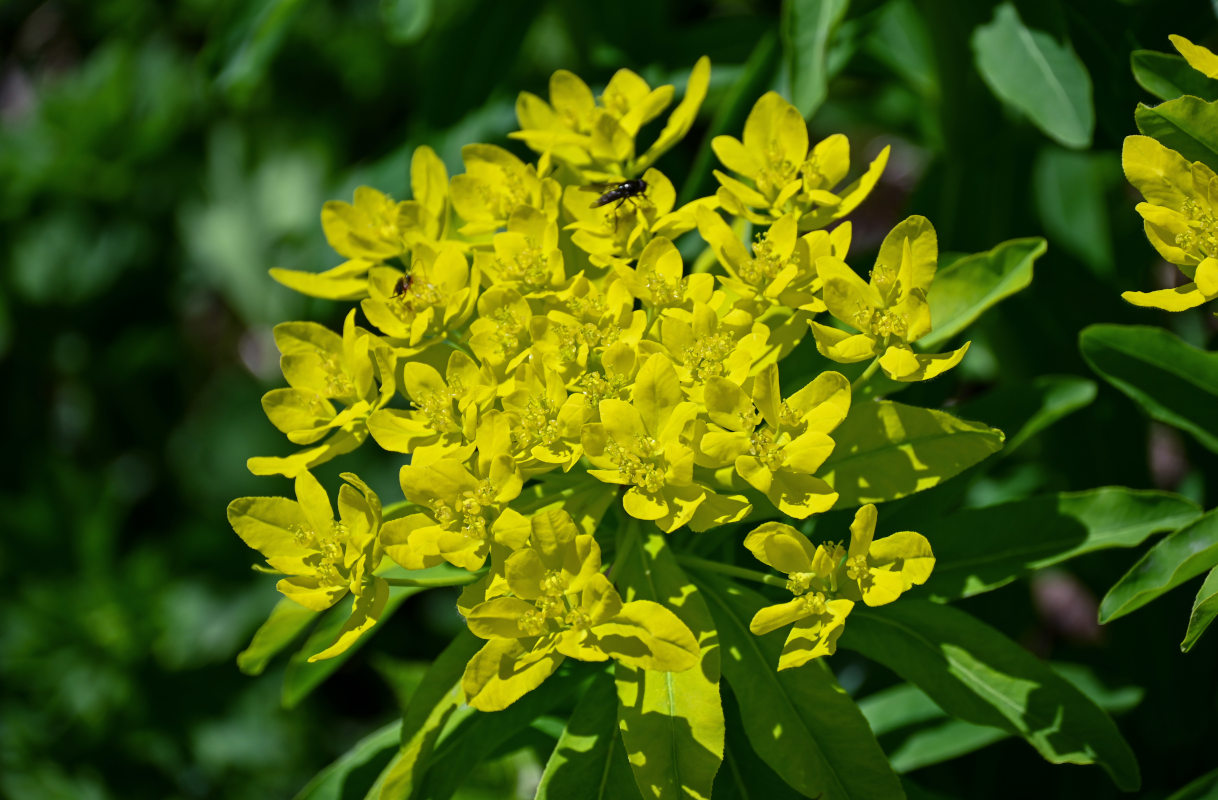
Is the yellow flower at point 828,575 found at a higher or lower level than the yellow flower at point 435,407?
lower

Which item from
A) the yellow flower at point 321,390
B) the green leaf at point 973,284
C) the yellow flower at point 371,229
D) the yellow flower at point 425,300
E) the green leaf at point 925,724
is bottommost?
the green leaf at point 925,724

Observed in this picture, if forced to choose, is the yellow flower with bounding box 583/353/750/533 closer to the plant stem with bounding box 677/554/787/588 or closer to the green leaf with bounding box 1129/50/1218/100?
the plant stem with bounding box 677/554/787/588

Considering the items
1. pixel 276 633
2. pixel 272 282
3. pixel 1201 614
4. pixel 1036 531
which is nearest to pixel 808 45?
pixel 1036 531

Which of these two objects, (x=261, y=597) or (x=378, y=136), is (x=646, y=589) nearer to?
(x=261, y=597)

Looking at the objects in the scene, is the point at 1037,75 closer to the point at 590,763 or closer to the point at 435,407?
the point at 435,407

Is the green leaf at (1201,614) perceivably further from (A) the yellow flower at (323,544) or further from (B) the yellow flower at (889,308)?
(A) the yellow flower at (323,544)

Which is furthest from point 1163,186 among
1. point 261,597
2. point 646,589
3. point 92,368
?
point 92,368

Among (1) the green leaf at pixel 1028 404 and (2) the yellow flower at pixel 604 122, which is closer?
(2) the yellow flower at pixel 604 122

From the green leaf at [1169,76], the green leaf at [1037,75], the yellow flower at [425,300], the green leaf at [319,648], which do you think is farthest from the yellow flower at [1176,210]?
the green leaf at [319,648]
